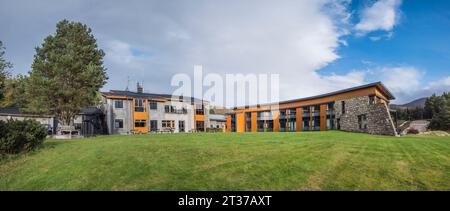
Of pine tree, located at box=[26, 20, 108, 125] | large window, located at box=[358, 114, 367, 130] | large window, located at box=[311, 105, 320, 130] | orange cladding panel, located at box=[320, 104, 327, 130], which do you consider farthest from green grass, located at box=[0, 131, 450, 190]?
large window, located at box=[311, 105, 320, 130]

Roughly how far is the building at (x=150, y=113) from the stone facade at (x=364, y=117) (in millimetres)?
22566

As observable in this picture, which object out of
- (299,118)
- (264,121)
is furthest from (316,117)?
(264,121)

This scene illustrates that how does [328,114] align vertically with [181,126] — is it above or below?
above

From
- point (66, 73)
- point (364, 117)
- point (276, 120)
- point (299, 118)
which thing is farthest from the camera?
point (276, 120)

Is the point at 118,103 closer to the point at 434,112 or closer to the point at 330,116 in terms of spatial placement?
the point at 330,116

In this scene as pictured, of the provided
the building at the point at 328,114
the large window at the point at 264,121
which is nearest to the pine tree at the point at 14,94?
the building at the point at 328,114

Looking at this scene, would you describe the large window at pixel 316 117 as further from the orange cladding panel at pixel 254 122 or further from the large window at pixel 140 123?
the large window at pixel 140 123

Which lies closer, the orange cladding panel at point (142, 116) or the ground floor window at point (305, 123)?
the orange cladding panel at point (142, 116)

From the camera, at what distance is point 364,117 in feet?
112

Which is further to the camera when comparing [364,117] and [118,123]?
[118,123]

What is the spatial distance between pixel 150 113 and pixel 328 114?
2777 centimetres

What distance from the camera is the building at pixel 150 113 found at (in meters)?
39.3
